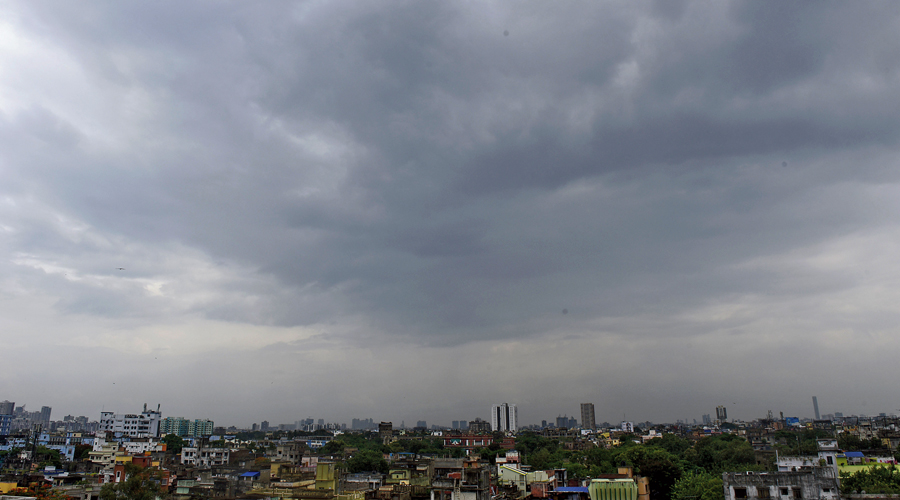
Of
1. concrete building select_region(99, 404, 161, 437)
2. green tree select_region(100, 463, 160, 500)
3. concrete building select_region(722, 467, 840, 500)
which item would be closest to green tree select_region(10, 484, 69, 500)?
green tree select_region(100, 463, 160, 500)

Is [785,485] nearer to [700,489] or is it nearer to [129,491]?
[700,489]

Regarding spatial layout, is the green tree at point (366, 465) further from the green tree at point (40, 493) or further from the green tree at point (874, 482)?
the green tree at point (874, 482)

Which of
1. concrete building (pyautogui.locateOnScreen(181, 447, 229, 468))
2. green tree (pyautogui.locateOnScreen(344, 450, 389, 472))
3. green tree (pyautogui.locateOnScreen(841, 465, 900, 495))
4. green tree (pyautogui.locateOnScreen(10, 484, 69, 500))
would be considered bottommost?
green tree (pyautogui.locateOnScreen(344, 450, 389, 472))

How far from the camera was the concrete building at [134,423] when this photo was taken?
155 metres

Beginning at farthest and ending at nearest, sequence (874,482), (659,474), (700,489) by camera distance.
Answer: (659,474) → (700,489) → (874,482)

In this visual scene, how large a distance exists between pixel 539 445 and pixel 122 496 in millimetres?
117505

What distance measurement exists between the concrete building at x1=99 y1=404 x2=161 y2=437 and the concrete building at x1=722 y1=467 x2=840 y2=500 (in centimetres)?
16021

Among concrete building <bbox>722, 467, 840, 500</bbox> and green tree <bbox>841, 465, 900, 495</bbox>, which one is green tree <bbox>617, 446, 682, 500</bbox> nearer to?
green tree <bbox>841, 465, 900, 495</bbox>

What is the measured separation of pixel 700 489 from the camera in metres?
47.6

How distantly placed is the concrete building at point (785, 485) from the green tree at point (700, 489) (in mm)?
4336

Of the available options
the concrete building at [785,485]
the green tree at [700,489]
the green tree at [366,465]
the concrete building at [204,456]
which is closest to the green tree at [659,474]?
the green tree at [700,489]

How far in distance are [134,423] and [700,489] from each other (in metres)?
160

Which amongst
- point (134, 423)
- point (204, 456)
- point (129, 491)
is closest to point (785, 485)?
point (129, 491)

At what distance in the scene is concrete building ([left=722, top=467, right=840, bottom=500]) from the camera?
1414 inches
